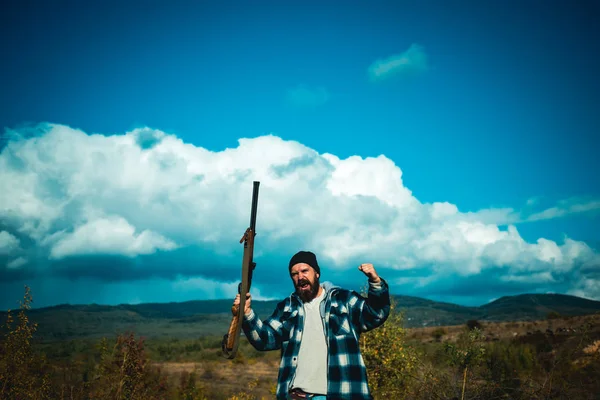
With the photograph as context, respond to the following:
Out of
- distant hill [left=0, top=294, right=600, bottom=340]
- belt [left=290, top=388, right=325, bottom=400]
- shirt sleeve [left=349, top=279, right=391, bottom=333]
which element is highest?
shirt sleeve [left=349, top=279, right=391, bottom=333]

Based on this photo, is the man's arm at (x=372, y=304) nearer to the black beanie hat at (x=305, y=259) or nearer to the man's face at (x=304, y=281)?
the man's face at (x=304, y=281)

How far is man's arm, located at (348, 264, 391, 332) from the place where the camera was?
14.1ft

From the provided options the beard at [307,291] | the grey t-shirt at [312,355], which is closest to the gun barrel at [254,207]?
the beard at [307,291]

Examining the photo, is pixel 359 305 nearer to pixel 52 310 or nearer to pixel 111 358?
pixel 111 358

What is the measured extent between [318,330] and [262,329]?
0.64 meters

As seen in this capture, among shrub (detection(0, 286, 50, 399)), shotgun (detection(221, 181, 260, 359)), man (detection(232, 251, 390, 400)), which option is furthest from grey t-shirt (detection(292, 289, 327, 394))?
shrub (detection(0, 286, 50, 399))

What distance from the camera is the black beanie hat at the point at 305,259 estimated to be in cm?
475

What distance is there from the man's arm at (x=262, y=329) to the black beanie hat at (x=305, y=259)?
0.55m

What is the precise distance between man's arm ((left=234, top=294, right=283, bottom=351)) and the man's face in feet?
1.17

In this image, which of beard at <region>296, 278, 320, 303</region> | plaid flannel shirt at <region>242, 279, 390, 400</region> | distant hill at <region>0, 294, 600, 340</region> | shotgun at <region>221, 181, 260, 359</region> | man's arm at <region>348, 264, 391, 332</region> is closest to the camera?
plaid flannel shirt at <region>242, 279, 390, 400</region>

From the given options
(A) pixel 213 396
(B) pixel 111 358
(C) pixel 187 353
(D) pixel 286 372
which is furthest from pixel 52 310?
(D) pixel 286 372

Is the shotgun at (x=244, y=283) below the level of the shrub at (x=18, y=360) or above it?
above

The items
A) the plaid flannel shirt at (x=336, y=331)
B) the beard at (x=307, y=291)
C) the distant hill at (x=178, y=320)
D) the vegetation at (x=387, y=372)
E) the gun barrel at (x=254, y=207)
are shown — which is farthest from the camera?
the distant hill at (x=178, y=320)

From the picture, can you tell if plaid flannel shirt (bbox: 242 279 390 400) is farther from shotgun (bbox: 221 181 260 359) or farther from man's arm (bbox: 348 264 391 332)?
shotgun (bbox: 221 181 260 359)
